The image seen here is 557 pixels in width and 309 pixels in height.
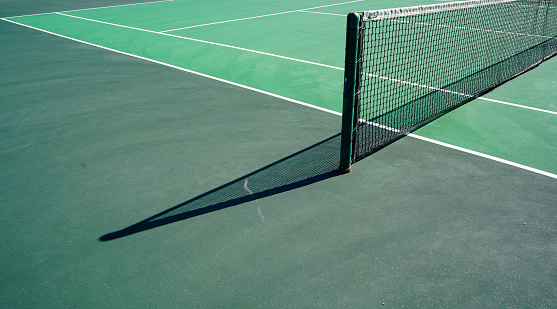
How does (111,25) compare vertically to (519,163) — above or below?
above

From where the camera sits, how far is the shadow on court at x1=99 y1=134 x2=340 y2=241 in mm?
5020

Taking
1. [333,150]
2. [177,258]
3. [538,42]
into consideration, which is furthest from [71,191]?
[538,42]

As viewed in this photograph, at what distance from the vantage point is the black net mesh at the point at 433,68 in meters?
7.06

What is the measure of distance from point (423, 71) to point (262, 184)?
267 inches

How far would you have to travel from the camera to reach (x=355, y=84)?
5703 mm

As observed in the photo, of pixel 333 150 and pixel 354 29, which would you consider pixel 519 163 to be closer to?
pixel 333 150

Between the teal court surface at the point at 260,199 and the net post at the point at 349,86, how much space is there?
0.30 metres

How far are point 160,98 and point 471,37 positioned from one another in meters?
10.3

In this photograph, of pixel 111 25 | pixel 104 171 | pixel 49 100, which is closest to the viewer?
pixel 104 171

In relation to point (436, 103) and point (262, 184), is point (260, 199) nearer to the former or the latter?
point (262, 184)

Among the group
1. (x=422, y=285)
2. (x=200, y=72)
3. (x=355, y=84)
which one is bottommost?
(x=422, y=285)

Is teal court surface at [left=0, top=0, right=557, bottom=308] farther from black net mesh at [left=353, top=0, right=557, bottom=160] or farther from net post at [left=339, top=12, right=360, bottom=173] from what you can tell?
black net mesh at [left=353, top=0, right=557, bottom=160]

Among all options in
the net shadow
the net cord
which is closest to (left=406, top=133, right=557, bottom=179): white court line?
the net shadow

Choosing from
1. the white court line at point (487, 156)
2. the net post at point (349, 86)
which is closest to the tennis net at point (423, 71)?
the net post at point (349, 86)
